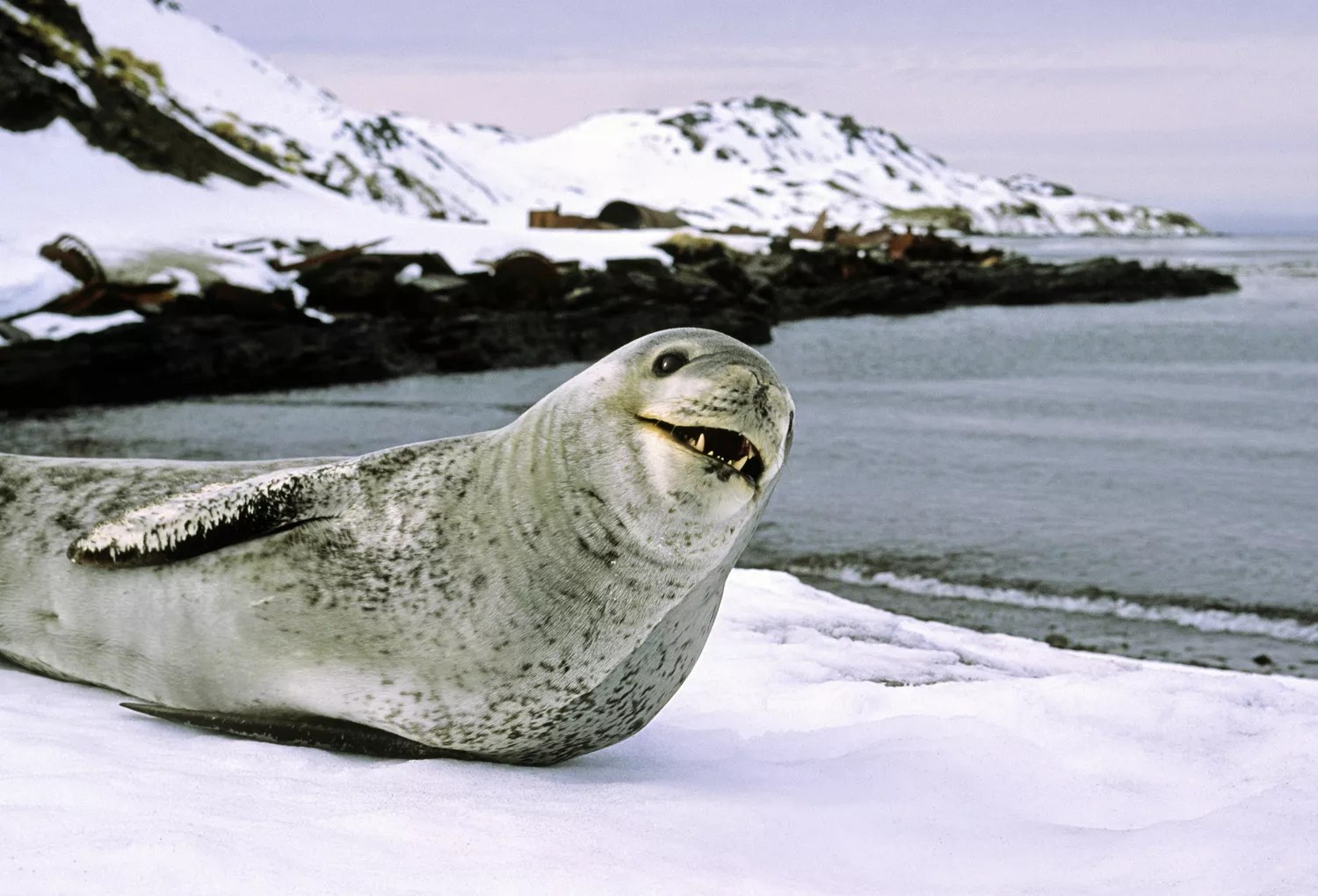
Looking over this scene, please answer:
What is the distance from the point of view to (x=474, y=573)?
9.63ft

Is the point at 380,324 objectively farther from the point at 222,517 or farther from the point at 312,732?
the point at 312,732

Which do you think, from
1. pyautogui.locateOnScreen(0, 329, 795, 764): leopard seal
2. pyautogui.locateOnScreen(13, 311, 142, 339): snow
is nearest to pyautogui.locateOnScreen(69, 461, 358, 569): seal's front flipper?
pyautogui.locateOnScreen(0, 329, 795, 764): leopard seal

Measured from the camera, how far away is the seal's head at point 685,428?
267 cm

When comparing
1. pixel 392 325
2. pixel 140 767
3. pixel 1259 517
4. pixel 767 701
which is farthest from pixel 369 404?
pixel 140 767

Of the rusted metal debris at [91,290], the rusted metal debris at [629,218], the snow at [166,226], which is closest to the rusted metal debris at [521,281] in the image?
the snow at [166,226]

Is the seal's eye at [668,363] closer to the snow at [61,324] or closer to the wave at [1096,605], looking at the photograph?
the wave at [1096,605]

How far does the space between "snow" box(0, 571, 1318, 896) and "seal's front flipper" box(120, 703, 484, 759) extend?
40 millimetres

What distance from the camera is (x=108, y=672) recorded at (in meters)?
3.29

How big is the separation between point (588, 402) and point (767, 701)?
1335 millimetres

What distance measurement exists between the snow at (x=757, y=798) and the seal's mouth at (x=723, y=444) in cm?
73

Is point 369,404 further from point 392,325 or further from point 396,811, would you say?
point 396,811

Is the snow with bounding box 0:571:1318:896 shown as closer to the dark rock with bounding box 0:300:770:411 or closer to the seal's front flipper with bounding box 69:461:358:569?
the seal's front flipper with bounding box 69:461:358:569

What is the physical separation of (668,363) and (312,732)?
3.90ft

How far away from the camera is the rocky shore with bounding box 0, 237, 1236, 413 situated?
11648 mm
